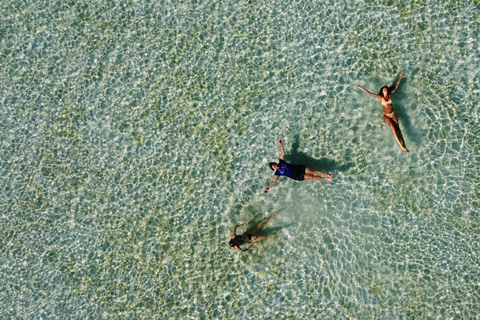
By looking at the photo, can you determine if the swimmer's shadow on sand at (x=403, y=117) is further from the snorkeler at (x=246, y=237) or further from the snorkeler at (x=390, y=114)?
the snorkeler at (x=246, y=237)

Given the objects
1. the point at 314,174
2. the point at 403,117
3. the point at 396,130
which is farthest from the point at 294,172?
the point at 403,117

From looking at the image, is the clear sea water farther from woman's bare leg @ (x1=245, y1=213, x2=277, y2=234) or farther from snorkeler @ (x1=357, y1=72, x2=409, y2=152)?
snorkeler @ (x1=357, y1=72, x2=409, y2=152)

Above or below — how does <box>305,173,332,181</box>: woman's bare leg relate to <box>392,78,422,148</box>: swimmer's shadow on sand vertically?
below

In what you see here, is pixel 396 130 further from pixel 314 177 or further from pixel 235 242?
pixel 235 242

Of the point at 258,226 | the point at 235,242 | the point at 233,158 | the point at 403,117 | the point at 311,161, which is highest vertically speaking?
the point at 403,117

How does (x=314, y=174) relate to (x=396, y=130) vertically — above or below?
below

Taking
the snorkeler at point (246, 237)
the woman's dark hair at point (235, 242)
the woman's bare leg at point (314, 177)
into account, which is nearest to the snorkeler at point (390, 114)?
the woman's bare leg at point (314, 177)

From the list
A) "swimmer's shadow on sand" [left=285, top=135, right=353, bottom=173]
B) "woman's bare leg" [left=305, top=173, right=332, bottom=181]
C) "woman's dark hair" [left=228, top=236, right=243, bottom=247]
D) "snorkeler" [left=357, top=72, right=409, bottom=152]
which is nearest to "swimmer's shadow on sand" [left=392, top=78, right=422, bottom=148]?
"snorkeler" [left=357, top=72, right=409, bottom=152]
